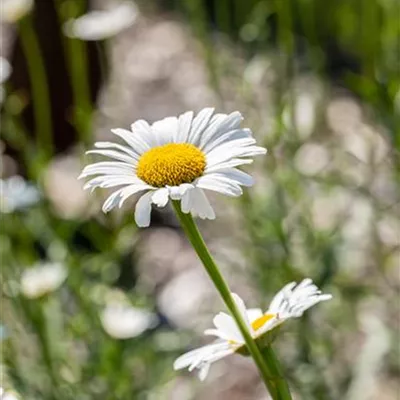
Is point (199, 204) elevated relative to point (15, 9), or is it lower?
lower

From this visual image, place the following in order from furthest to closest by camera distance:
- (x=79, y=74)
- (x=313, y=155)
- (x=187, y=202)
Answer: (x=313, y=155) < (x=79, y=74) < (x=187, y=202)

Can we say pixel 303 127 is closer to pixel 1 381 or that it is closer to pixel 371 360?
pixel 371 360

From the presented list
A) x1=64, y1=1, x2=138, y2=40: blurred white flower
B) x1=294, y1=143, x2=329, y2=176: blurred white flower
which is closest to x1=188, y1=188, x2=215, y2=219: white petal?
x1=64, y1=1, x2=138, y2=40: blurred white flower

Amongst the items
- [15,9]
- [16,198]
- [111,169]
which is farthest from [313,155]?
[111,169]

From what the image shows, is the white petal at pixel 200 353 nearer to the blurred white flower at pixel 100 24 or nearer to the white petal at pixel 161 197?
the white petal at pixel 161 197

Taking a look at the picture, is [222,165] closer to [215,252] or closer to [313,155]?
[215,252]

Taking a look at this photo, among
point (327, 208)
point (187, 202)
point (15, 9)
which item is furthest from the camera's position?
point (327, 208)
